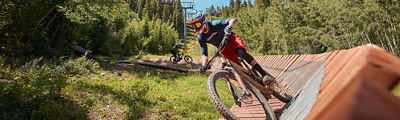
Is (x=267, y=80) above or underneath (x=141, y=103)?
above

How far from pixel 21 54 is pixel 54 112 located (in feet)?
25.3

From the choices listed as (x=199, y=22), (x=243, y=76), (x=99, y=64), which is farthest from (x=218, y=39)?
(x=99, y=64)

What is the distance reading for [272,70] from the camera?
625cm

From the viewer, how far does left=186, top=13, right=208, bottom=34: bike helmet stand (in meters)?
3.74

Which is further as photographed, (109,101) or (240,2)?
(240,2)

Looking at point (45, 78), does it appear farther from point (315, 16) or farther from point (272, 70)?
point (315, 16)

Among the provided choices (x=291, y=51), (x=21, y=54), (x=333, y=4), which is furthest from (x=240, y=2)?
(x=21, y=54)

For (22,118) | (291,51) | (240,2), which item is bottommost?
(291,51)

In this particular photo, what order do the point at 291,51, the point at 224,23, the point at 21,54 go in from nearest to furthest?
the point at 224,23 → the point at 21,54 → the point at 291,51

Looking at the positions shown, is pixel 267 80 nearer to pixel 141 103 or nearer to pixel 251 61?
pixel 251 61

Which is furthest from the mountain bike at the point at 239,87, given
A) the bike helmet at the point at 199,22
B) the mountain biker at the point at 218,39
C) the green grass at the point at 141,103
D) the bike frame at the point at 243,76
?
the green grass at the point at 141,103

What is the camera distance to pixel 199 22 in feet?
12.5

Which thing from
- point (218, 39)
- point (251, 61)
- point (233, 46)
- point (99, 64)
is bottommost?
point (99, 64)

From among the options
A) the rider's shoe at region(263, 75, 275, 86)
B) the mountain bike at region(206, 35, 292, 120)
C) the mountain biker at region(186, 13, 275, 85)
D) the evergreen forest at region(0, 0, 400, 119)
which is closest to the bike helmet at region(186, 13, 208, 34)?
the mountain biker at region(186, 13, 275, 85)
